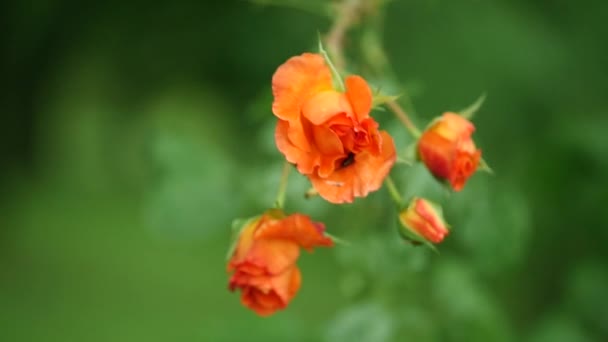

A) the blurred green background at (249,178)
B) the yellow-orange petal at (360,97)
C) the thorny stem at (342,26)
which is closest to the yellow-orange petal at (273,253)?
the yellow-orange petal at (360,97)

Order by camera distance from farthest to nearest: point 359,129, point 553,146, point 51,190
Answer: point 51,190 < point 553,146 < point 359,129

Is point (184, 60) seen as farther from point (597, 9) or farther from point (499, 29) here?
point (597, 9)

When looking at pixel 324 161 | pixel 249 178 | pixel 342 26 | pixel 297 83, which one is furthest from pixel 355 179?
pixel 249 178

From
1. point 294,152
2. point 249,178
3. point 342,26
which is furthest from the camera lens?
point 249,178

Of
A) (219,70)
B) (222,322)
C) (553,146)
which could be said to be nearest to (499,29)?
(553,146)

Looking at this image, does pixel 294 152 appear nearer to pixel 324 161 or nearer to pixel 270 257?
pixel 324 161

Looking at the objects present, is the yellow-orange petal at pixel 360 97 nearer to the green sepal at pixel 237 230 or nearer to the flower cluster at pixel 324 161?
the flower cluster at pixel 324 161
